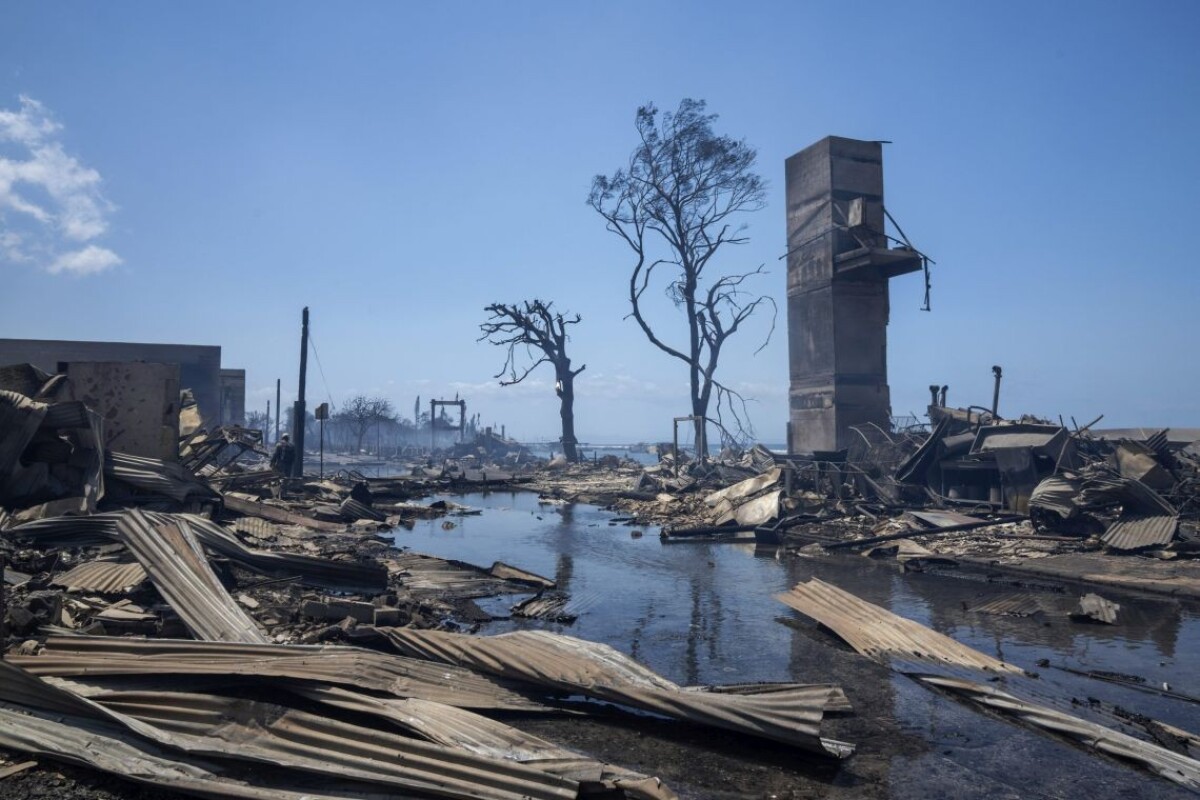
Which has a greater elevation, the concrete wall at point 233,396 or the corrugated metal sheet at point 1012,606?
the concrete wall at point 233,396

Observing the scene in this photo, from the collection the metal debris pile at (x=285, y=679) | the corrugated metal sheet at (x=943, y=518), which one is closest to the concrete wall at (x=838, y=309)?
the corrugated metal sheet at (x=943, y=518)

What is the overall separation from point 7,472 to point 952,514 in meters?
13.9

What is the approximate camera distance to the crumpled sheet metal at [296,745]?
3125mm

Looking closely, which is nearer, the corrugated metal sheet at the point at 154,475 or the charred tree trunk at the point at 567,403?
the corrugated metal sheet at the point at 154,475

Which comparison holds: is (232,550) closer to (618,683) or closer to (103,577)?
(103,577)

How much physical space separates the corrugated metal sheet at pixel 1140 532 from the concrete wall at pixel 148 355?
131 ft

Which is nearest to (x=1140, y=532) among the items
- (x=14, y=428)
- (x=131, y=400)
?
(x=14, y=428)

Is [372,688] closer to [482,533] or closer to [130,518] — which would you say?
[130,518]

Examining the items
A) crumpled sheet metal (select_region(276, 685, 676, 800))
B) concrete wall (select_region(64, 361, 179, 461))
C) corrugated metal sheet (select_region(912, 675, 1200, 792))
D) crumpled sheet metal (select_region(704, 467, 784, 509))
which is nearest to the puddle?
corrugated metal sheet (select_region(912, 675, 1200, 792))

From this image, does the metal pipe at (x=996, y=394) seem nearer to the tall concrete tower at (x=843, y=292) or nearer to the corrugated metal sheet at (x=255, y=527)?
the tall concrete tower at (x=843, y=292)

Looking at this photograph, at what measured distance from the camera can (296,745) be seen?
11.3 feet

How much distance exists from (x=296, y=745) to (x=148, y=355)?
44.9 meters

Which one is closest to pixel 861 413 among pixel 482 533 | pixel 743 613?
pixel 482 533

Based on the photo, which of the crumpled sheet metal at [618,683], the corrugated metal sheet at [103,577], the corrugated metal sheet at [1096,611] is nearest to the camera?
the crumpled sheet metal at [618,683]
